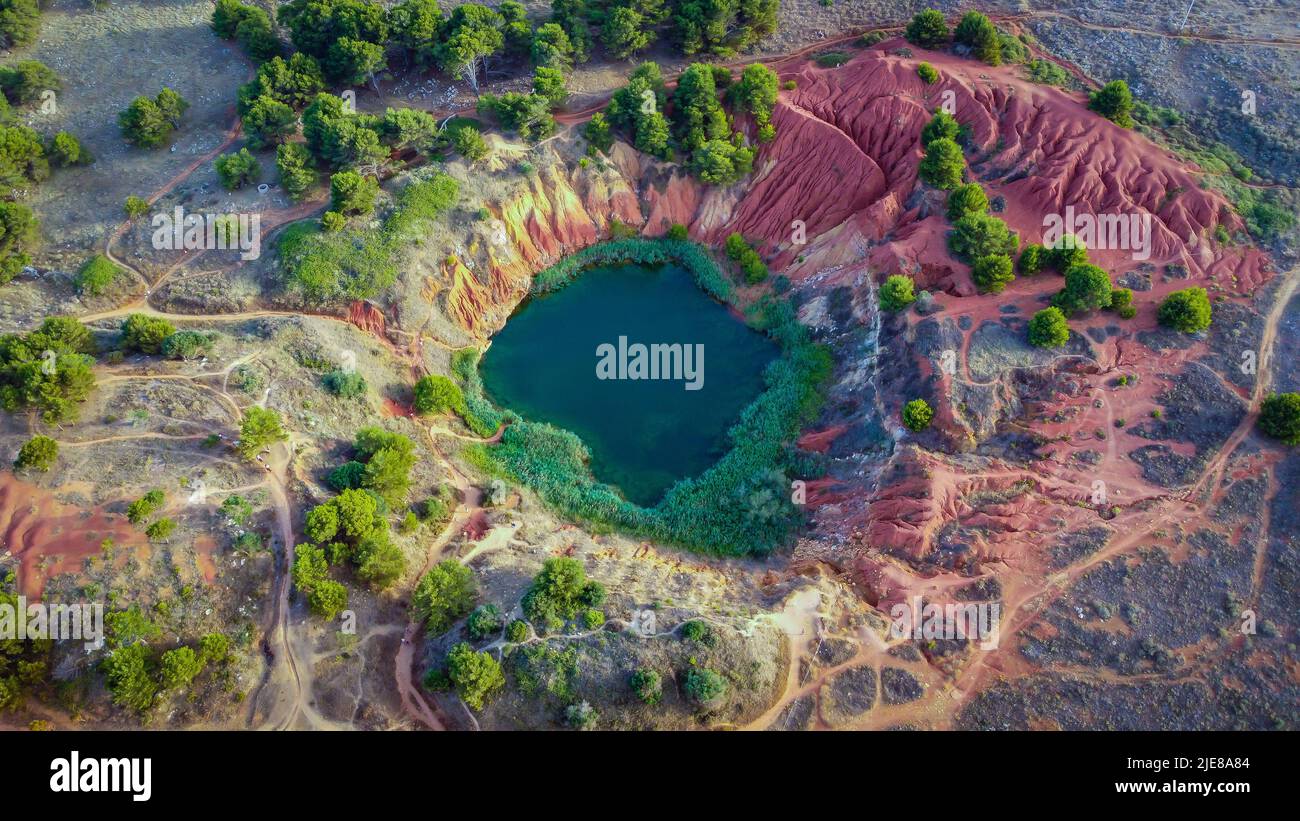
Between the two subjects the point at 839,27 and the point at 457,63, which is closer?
the point at 457,63

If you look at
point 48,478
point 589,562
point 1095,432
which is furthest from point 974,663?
point 48,478

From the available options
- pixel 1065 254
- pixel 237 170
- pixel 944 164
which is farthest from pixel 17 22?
pixel 1065 254

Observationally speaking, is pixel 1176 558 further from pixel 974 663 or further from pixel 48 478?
pixel 48 478

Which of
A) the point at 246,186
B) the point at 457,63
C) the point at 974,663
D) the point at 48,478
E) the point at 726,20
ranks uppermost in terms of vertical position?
the point at 726,20

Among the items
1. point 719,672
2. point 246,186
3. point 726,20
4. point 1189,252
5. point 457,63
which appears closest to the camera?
point 719,672

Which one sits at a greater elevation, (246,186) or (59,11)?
(59,11)

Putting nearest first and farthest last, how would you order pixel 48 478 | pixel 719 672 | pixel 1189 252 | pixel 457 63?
pixel 719 672 → pixel 48 478 → pixel 1189 252 → pixel 457 63
